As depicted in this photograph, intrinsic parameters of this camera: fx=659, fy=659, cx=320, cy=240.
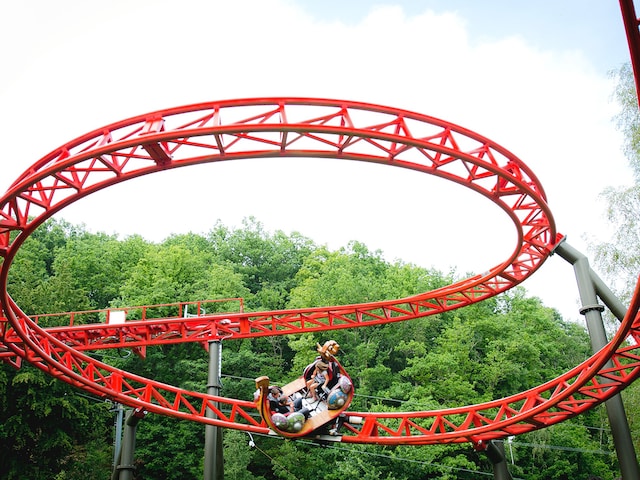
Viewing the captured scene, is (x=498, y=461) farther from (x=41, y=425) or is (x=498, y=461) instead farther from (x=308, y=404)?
Answer: (x=41, y=425)

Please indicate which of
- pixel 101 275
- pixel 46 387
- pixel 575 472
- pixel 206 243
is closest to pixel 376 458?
pixel 575 472

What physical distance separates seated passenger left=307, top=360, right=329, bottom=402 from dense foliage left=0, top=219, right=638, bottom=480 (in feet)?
33.5

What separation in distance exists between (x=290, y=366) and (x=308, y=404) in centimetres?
1741

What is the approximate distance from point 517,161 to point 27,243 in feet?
94.6

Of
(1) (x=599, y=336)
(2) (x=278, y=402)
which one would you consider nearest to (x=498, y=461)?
(1) (x=599, y=336)

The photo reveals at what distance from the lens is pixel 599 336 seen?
11.4 m

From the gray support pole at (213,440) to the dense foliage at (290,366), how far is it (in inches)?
297

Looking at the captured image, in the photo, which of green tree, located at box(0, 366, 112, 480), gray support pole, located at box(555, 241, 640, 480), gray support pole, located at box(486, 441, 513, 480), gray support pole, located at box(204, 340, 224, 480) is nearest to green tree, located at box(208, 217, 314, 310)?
green tree, located at box(0, 366, 112, 480)

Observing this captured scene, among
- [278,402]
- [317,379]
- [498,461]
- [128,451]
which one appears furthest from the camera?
[128,451]

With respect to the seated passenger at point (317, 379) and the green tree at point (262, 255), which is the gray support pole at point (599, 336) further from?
the green tree at point (262, 255)

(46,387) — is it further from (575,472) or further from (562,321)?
(562,321)

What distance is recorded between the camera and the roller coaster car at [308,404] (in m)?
11.2

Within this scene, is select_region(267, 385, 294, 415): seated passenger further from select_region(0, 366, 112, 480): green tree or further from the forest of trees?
select_region(0, 366, 112, 480): green tree

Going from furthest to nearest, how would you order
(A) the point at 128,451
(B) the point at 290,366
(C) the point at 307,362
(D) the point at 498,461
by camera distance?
1. (B) the point at 290,366
2. (C) the point at 307,362
3. (A) the point at 128,451
4. (D) the point at 498,461
